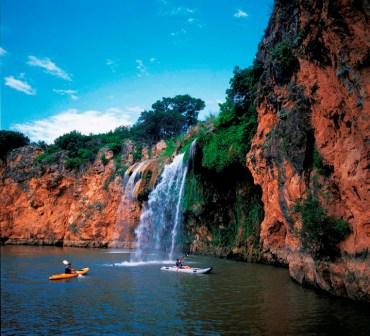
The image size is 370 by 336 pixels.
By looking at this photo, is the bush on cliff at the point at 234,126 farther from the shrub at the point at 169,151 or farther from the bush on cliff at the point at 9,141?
the bush on cliff at the point at 9,141

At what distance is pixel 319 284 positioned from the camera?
41.5 feet

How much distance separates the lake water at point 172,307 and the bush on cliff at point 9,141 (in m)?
36.5

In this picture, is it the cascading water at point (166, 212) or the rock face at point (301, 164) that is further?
the cascading water at point (166, 212)

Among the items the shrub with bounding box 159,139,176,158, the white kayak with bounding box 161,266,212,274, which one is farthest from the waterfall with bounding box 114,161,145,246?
the white kayak with bounding box 161,266,212,274

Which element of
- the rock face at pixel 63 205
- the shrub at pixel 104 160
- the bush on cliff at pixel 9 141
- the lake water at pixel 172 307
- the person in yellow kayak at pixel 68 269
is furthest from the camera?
the bush on cliff at pixel 9 141

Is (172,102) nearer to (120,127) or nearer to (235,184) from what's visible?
(120,127)

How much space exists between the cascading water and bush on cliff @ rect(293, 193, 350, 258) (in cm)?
1676

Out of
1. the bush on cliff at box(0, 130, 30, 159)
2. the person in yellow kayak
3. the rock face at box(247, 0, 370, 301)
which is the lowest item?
the person in yellow kayak

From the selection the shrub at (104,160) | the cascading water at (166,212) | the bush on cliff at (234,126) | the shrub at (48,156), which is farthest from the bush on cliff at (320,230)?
the shrub at (48,156)

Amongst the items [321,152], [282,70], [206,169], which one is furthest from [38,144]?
[321,152]

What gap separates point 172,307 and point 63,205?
3633cm

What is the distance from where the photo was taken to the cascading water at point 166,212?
2934cm

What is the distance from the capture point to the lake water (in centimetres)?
887

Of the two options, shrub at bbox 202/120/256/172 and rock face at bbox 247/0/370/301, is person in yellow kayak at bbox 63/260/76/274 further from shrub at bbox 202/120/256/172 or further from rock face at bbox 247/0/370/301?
shrub at bbox 202/120/256/172
